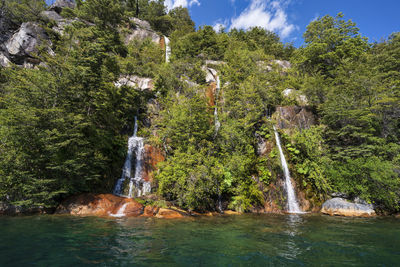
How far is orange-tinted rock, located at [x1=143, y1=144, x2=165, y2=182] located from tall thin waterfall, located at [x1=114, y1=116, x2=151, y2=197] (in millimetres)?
383

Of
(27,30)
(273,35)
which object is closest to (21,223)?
(27,30)

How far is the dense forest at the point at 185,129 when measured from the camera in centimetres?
1125

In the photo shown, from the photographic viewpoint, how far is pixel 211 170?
1308 centimetres

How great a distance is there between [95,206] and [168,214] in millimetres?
5191

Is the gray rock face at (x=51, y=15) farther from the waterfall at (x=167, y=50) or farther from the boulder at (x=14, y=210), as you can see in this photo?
the boulder at (x=14, y=210)

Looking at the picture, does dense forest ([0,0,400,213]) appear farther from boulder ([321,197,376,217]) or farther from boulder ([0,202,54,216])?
boulder ([321,197,376,217])

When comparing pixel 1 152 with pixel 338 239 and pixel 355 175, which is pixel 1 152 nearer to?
pixel 338 239

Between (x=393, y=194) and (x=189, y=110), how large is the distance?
57.3 feet

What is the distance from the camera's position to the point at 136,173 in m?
16.0

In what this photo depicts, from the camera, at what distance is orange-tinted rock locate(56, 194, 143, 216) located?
11620 mm

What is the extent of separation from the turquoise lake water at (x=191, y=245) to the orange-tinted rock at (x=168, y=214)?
2.29 meters

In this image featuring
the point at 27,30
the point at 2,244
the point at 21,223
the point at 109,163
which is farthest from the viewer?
the point at 27,30

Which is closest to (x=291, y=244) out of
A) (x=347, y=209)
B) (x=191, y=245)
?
(x=191, y=245)

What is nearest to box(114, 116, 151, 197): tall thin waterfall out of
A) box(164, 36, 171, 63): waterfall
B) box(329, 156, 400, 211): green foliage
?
box(329, 156, 400, 211): green foliage
